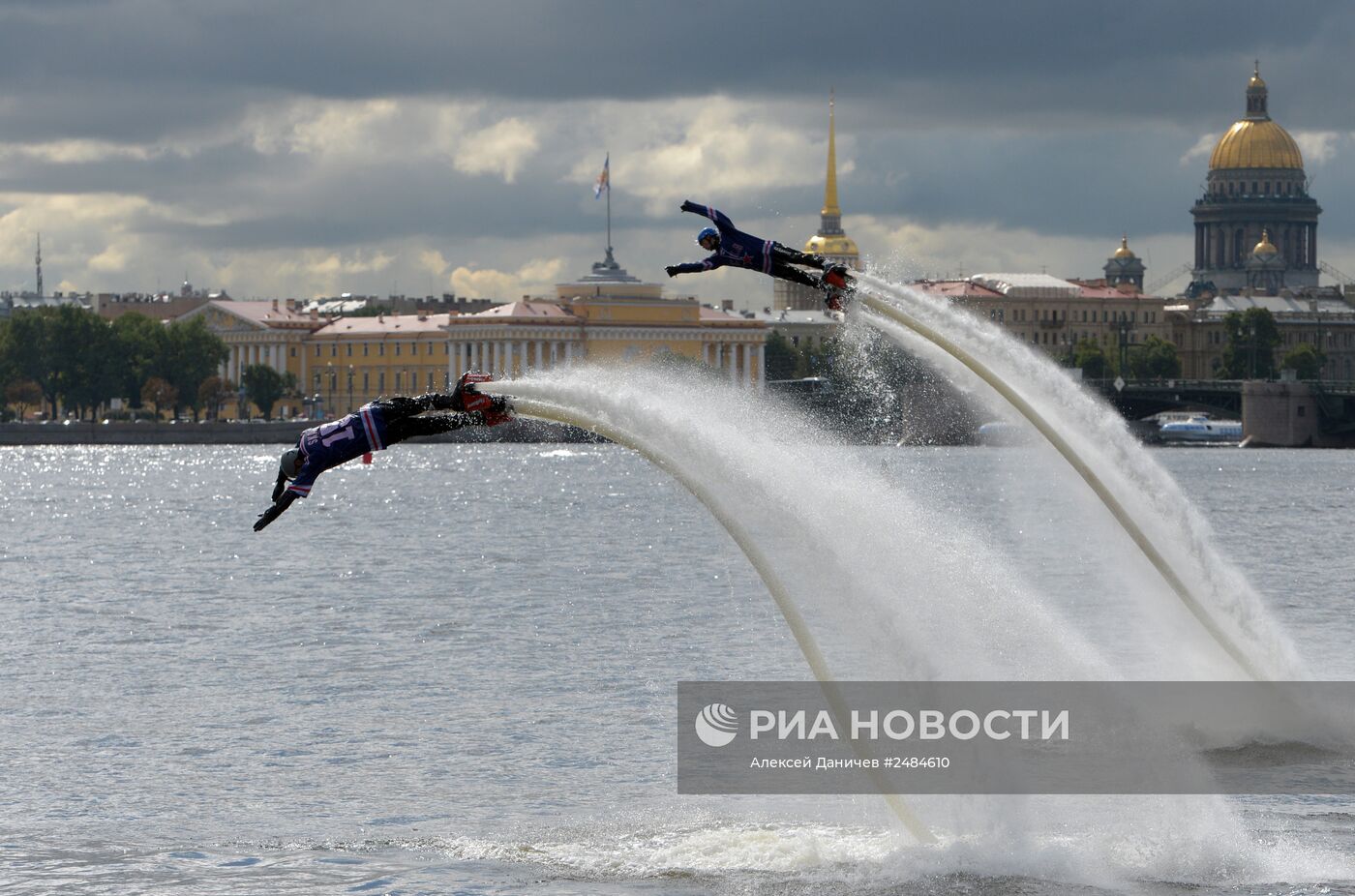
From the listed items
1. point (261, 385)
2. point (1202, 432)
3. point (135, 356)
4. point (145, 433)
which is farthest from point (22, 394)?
point (1202, 432)

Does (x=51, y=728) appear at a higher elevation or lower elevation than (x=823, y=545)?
lower

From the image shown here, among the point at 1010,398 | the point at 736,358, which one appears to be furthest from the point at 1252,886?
the point at 736,358

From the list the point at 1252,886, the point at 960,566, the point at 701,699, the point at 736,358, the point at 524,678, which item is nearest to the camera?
the point at 1252,886

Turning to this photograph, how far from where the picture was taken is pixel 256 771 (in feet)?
93.4

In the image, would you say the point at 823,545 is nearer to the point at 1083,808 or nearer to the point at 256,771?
the point at 1083,808

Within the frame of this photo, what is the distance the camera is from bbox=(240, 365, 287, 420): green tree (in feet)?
627

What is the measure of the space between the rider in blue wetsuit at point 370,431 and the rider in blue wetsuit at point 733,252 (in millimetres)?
4004

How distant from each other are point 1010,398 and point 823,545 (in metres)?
6.40

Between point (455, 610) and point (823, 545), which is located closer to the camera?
point (823, 545)

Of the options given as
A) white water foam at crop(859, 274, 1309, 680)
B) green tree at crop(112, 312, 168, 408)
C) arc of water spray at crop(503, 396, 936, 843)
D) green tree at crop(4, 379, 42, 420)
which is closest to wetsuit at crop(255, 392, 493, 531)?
arc of water spray at crop(503, 396, 936, 843)

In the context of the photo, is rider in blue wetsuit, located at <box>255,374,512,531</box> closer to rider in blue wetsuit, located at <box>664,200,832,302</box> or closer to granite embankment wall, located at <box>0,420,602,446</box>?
rider in blue wetsuit, located at <box>664,200,832,302</box>

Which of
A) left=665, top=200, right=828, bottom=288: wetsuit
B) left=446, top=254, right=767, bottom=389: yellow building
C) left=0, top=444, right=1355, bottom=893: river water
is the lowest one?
left=0, top=444, right=1355, bottom=893: river water

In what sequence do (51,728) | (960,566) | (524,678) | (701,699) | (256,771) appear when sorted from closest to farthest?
(256,771) → (51,728) → (701,699) → (524,678) → (960,566)

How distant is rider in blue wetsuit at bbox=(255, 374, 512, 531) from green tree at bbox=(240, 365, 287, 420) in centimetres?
17249
